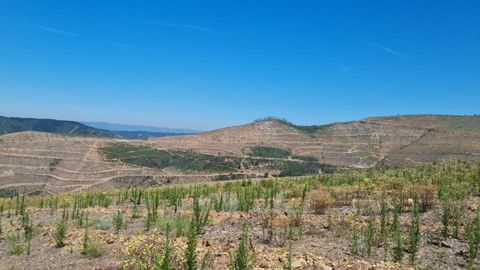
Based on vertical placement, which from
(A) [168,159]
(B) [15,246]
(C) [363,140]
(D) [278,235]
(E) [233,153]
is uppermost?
(C) [363,140]

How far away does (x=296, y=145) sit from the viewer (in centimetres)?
10581

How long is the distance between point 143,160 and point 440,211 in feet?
282

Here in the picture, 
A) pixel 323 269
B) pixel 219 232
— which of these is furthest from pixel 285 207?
pixel 323 269

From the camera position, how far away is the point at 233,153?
98188mm

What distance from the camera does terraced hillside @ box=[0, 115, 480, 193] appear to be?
254ft

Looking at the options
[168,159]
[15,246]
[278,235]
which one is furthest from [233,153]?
[278,235]

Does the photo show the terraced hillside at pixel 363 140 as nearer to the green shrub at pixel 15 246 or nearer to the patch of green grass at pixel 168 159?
the patch of green grass at pixel 168 159

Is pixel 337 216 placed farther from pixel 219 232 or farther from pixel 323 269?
pixel 323 269

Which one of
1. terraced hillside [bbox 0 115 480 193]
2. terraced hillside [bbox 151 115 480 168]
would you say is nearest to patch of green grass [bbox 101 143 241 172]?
terraced hillside [bbox 0 115 480 193]

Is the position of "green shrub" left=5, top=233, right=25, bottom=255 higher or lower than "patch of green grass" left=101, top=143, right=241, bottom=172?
higher

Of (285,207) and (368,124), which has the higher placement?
(368,124)

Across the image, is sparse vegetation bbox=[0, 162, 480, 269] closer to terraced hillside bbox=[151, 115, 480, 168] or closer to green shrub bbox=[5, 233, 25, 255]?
green shrub bbox=[5, 233, 25, 255]

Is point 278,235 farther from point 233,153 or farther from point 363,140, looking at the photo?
point 363,140

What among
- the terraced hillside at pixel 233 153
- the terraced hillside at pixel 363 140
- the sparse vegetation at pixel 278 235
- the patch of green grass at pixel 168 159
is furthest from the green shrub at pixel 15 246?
the patch of green grass at pixel 168 159
